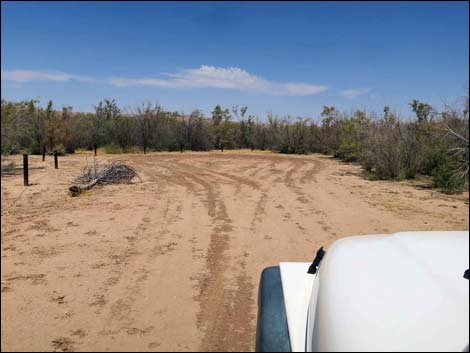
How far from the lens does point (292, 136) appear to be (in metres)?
29.5

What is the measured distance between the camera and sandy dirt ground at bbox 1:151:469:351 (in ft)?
9.00

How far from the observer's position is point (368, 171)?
15977mm

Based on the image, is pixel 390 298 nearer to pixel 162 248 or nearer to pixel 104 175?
pixel 162 248

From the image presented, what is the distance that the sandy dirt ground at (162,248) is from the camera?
274cm

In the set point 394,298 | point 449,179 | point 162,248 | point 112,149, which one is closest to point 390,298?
point 394,298

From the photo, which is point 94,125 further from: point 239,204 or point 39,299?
point 39,299

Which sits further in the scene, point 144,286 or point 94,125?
point 94,125

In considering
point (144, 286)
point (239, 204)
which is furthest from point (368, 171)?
point (144, 286)

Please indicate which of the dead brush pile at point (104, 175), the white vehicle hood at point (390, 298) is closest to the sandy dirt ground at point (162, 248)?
the dead brush pile at point (104, 175)

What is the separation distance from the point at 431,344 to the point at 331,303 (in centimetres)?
33

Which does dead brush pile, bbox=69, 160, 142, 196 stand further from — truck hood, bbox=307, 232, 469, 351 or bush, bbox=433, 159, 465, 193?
truck hood, bbox=307, 232, 469, 351

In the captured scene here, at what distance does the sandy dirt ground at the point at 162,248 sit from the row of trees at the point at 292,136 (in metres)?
1.73

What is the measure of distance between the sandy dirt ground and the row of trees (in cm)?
173

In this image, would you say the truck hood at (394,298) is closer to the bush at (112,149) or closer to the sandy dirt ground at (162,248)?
the sandy dirt ground at (162,248)
